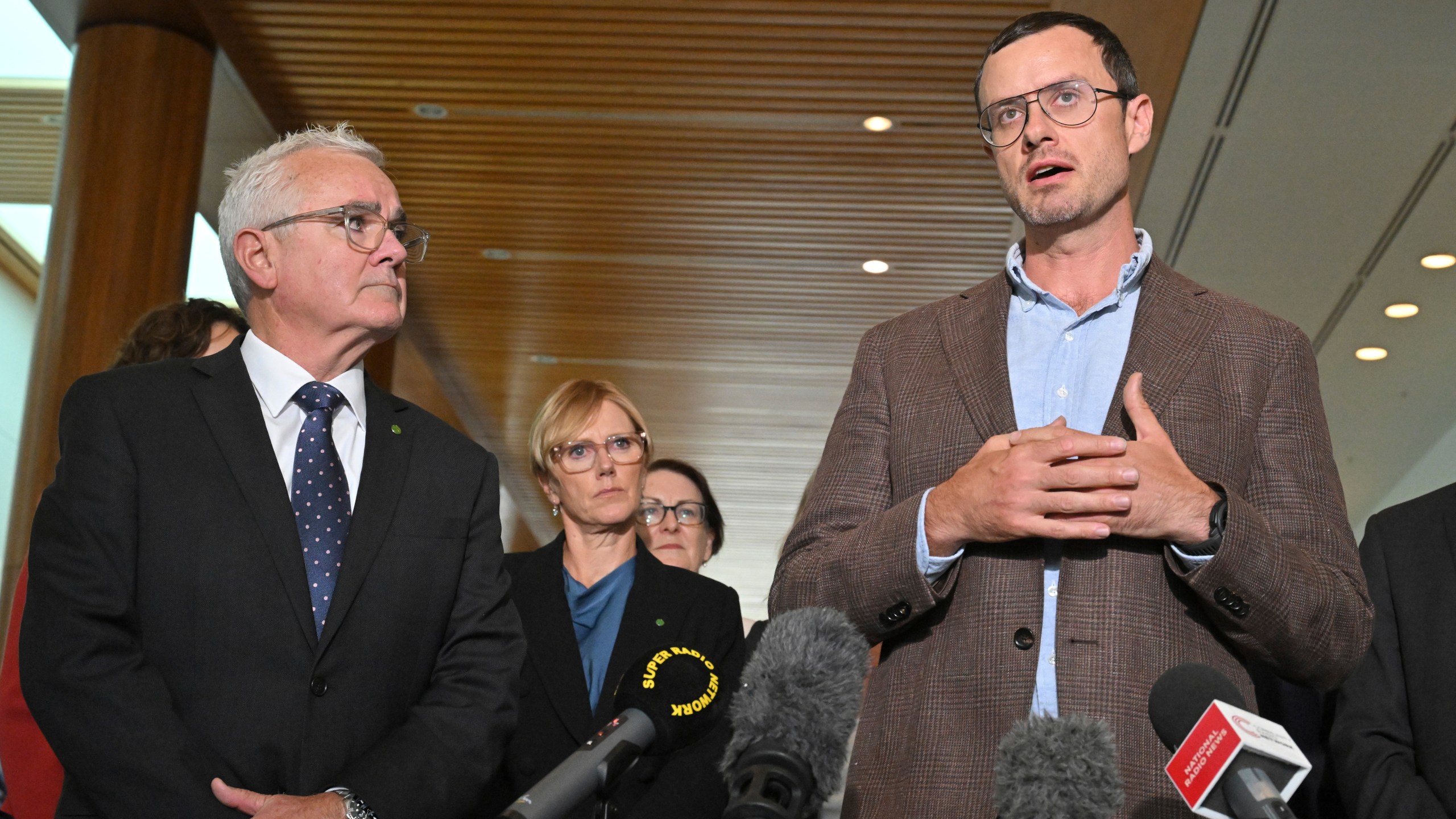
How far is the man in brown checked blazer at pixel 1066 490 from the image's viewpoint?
1566 millimetres

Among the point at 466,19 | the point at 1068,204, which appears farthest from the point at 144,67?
the point at 1068,204

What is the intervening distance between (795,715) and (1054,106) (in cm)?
114

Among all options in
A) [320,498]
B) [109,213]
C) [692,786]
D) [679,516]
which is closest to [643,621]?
[692,786]

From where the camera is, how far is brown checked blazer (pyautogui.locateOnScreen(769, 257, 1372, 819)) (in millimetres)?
1602

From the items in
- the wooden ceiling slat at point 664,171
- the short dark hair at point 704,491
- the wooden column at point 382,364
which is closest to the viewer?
the short dark hair at point 704,491

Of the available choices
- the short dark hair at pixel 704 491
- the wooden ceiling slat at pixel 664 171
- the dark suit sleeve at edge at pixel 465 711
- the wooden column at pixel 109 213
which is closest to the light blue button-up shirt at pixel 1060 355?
the dark suit sleeve at edge at pixel 465 711

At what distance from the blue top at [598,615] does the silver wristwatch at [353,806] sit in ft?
3.46

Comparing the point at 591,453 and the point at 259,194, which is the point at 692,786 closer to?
the point at 591,453

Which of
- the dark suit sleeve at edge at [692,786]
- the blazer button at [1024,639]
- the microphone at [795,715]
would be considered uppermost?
the blazer button at [1024,639]

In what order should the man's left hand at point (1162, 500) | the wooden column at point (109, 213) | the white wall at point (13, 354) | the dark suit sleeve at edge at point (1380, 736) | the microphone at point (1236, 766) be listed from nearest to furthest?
the microphone at point (1236, 766) < the man's left hand at point (1162, 500) < the dark suit sleeve at edge at point (1380, 736) < the wooden column at point (109, 213) < the white wall at point (13, 354)

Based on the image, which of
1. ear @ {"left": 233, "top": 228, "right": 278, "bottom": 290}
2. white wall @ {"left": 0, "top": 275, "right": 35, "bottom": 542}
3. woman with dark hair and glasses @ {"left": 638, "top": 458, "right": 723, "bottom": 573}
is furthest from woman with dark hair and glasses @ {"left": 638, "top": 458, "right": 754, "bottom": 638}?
white wall @ {"left": 0, "top": 275, "right": 35, "bottom": 542}

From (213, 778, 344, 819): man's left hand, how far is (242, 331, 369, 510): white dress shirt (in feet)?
1.58

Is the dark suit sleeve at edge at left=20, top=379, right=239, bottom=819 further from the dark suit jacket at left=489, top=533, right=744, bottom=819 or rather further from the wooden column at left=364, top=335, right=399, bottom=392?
the wooden column at left=364, top=335, right=399, bottom=392

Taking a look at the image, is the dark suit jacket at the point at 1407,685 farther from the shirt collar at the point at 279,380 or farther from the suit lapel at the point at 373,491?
the shirt collar at the point at 279,380
